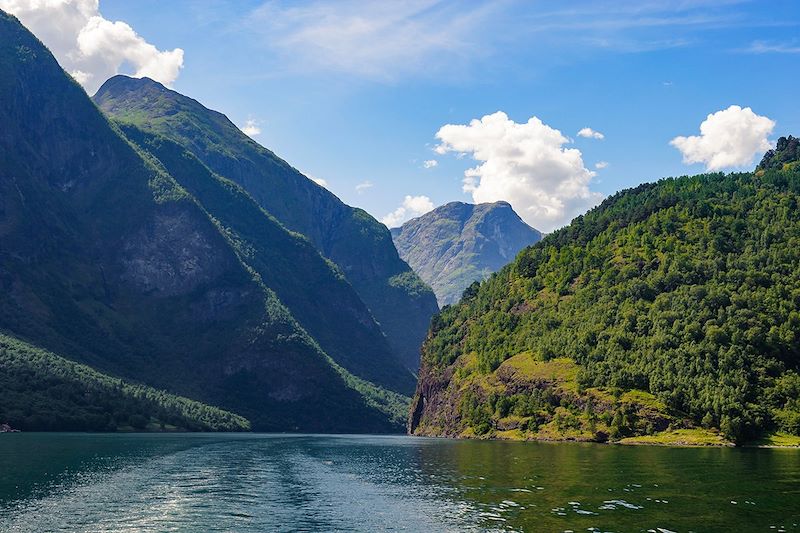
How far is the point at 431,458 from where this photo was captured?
172 metres

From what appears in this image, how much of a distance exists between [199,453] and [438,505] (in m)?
108

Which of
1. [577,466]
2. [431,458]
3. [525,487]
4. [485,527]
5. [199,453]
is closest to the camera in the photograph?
[485,527]

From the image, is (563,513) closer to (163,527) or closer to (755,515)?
(755,515)

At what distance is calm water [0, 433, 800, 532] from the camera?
254ft

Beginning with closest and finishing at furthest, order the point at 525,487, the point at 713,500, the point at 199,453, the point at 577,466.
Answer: the point at 713,500
the point at 525,487
the point at 577,466
the point at 199,453

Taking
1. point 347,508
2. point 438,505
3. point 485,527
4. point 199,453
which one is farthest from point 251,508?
point 199,453

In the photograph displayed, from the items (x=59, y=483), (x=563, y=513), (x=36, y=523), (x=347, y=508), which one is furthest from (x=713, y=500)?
(x=59, y=483)

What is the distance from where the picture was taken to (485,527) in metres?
74.9

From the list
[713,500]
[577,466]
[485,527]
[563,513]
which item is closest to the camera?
[485,527]

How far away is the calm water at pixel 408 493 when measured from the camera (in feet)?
254

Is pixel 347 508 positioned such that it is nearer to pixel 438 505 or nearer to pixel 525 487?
pixel 438 505

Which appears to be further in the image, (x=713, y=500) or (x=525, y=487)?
(x=525, y=487)

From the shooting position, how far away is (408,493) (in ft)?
344

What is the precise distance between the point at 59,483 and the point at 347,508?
4475 centimetres
